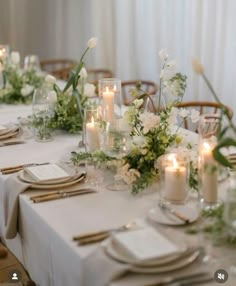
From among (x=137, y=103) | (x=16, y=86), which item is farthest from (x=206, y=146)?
(x=16, y=86)

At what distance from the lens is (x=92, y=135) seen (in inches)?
87.7

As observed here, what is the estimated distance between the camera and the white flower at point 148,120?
193 centimetres

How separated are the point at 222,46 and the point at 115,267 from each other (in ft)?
9.21

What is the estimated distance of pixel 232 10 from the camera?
146 inches

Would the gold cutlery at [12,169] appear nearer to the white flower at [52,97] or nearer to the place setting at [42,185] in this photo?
the place setting at [42,185]

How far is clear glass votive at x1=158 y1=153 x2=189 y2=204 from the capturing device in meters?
1.69

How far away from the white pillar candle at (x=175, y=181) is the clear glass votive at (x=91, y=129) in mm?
579

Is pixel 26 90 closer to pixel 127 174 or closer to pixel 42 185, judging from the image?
pixel 42 185

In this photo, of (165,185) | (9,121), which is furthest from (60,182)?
(9,121)

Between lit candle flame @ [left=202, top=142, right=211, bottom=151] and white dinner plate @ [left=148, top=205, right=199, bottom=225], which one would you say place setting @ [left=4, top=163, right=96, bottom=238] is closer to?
white dinner plate @ [left=148, top=205, right=199, bottom=225]

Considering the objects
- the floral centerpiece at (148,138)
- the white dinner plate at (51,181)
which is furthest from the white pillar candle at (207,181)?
the white dinner plate at (51,181)

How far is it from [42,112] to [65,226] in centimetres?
113

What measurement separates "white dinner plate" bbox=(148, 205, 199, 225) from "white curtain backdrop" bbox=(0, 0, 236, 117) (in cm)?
225

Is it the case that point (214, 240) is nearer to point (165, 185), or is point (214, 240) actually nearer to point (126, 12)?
point (165, 185)
